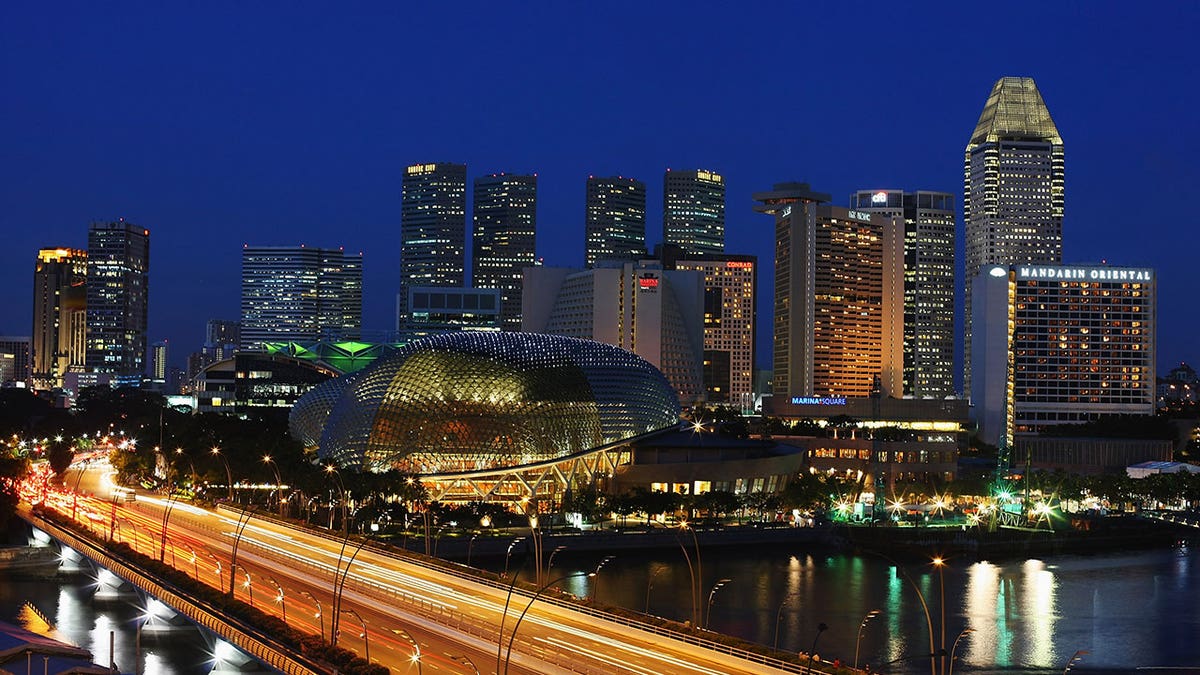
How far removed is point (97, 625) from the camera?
221 ft

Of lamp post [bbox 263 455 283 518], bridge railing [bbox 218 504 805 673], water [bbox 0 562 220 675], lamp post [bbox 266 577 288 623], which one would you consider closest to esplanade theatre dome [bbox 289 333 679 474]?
lamp post [bbox 263 455 283 518]

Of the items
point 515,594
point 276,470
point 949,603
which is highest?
point 276,470

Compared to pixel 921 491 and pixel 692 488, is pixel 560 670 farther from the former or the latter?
pixel 921 491

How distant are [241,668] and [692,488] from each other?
69.6 m

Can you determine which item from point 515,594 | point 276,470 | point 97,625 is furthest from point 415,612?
point 276,470

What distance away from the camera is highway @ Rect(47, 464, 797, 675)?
44125 millimetres

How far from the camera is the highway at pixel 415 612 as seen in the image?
145 ft

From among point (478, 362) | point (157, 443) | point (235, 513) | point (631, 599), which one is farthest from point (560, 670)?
point (157, 443)

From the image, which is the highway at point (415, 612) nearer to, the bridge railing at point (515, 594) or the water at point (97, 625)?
the bridge railing at point (515, 594)

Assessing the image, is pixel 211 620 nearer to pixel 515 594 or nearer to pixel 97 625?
pixel 515 594

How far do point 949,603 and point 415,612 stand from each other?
1503 inches

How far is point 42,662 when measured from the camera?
43.0m

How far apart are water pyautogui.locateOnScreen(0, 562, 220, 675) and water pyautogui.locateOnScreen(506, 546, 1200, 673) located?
23041 millimetres

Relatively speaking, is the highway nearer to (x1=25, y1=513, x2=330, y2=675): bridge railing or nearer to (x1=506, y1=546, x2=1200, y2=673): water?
(x1=25, y1=513, x2=330, y2=675): bridge railing
